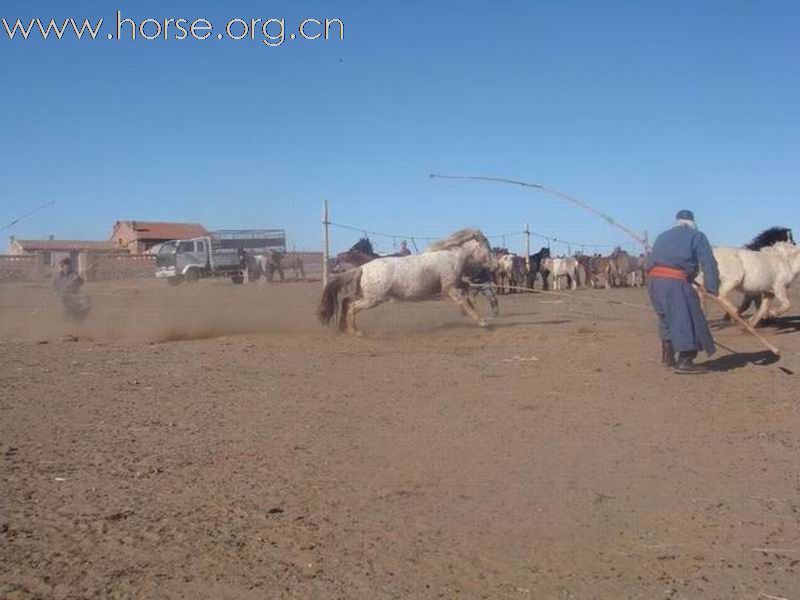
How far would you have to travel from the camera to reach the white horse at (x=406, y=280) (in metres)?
13.3

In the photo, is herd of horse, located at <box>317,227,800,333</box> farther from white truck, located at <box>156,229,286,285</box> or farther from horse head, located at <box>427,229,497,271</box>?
white truck, located at <box>156,229,286,285</box>

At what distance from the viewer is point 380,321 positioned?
16.0 m

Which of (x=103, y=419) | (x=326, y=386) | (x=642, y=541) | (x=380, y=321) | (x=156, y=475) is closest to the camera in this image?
(x=642, y=541)

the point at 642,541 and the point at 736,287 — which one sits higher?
the point at 736,287

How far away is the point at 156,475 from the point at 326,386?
3.35 metres

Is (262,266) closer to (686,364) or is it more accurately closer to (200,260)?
(200,260)

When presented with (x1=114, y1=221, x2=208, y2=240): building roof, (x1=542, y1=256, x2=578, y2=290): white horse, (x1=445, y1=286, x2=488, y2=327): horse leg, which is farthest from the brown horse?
(x1=114, y1=221, x2=208, y2=240): building roof

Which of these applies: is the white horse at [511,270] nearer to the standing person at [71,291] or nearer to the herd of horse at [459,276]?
the herd of horse at [459,276]

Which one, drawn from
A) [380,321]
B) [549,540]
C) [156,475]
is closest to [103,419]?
[156,475]

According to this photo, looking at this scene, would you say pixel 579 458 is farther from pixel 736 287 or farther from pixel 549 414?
pixel 736 287

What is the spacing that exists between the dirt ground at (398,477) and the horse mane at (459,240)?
4253 millimetres

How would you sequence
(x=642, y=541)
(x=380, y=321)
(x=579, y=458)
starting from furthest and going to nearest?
(x=380, y=321) → (x=579, y=458) → (x=642, y=541)

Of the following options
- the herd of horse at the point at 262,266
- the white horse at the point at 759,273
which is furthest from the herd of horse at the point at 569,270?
the white horse at the point at 759,273

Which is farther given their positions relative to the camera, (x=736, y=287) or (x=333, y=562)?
(x=736, y=287)
